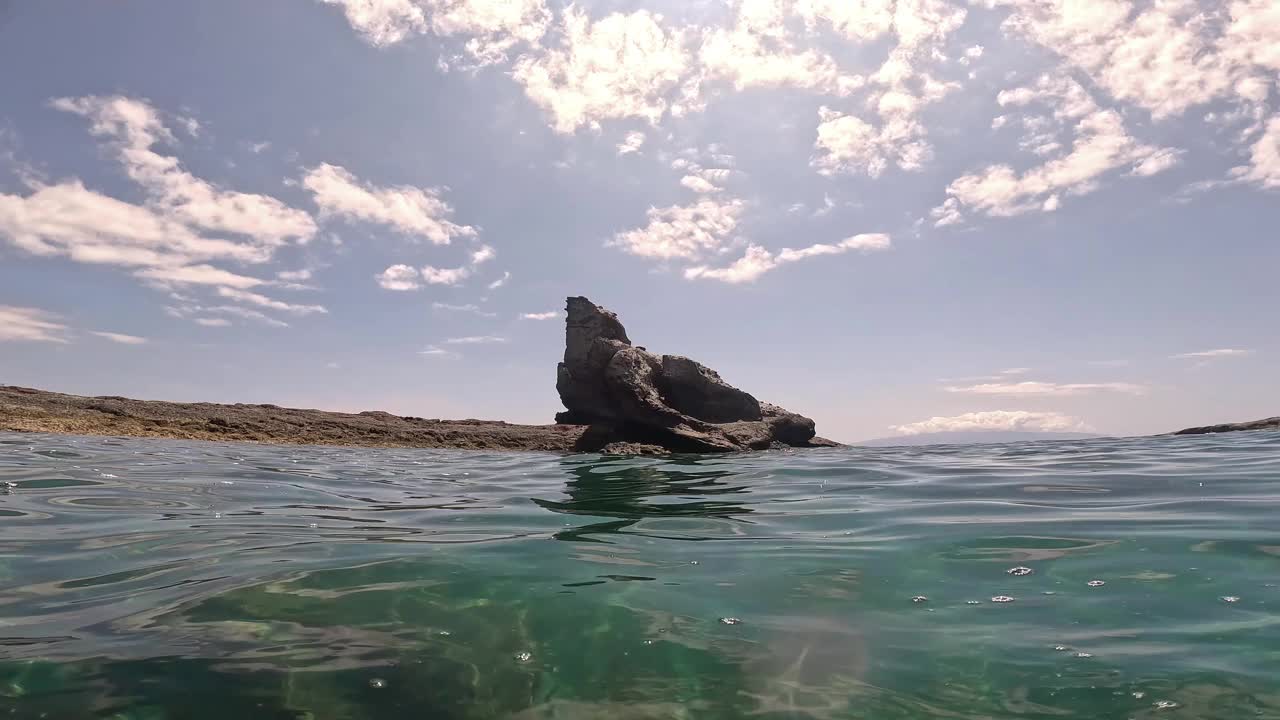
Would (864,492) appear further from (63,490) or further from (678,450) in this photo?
(678,450)

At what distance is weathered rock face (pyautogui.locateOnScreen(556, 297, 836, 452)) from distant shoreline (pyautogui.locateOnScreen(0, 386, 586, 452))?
1.20m

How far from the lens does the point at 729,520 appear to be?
232 inches

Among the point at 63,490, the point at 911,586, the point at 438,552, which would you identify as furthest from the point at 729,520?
the point at 63,490

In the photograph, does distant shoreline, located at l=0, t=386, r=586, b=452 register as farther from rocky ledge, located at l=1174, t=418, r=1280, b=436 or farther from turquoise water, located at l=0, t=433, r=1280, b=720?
rocky ledge, located at l=1174, t=418, r=1280, b=436

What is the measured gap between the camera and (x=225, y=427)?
17.3m

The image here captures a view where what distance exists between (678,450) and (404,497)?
10.5 meters

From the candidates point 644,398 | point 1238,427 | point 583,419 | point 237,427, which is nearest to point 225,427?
point 237,427

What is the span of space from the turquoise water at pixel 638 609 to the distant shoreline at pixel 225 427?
11.4 meters

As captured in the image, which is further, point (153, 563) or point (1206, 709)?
point (153, 563)

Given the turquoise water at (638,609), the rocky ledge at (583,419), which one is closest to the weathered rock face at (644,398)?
the rocky ledge at (583,419)

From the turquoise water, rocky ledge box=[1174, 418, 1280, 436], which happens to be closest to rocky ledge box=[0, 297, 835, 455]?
the turquoise water

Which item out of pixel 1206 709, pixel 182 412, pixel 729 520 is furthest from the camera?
pixel 182 412

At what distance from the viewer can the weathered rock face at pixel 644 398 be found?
1803 centimetres

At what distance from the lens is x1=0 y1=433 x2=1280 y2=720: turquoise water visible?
2.38 meters
